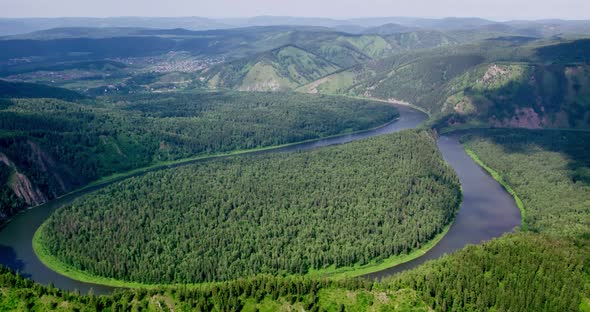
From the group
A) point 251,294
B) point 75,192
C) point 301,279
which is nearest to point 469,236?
point 301,279

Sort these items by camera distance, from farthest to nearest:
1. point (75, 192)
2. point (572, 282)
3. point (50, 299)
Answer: point (75, 192)
point (572, 282)
point (50, 299)

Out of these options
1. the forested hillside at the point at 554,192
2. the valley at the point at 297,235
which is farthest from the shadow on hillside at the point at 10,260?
the forested hillside at the point at 554,192

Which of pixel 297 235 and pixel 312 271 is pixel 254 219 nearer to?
pixel 297 235

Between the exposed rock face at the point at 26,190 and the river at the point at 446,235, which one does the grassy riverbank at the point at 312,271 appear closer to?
the river at the point at 446,235

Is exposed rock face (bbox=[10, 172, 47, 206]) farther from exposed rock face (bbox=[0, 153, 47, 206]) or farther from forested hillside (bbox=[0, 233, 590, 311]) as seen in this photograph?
forested hillside (bbox=[0, 233, 590, 311])

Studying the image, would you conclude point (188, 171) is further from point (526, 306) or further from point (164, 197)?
point (526, 306)

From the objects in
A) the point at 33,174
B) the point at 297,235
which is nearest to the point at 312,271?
the point at 297,235

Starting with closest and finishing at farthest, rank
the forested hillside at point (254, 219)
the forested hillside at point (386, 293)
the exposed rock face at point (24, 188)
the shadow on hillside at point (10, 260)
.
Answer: the forested hillside at point (386, 293) < the forested hillside at point (254, 219) < the shadow on hillside at point (10, 260) < the exposed rock face at point (24, 188)

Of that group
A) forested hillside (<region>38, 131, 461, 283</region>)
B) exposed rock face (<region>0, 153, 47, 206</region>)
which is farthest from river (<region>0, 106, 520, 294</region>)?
forested hillside (<region>38, 131, 461, 283</region>)
